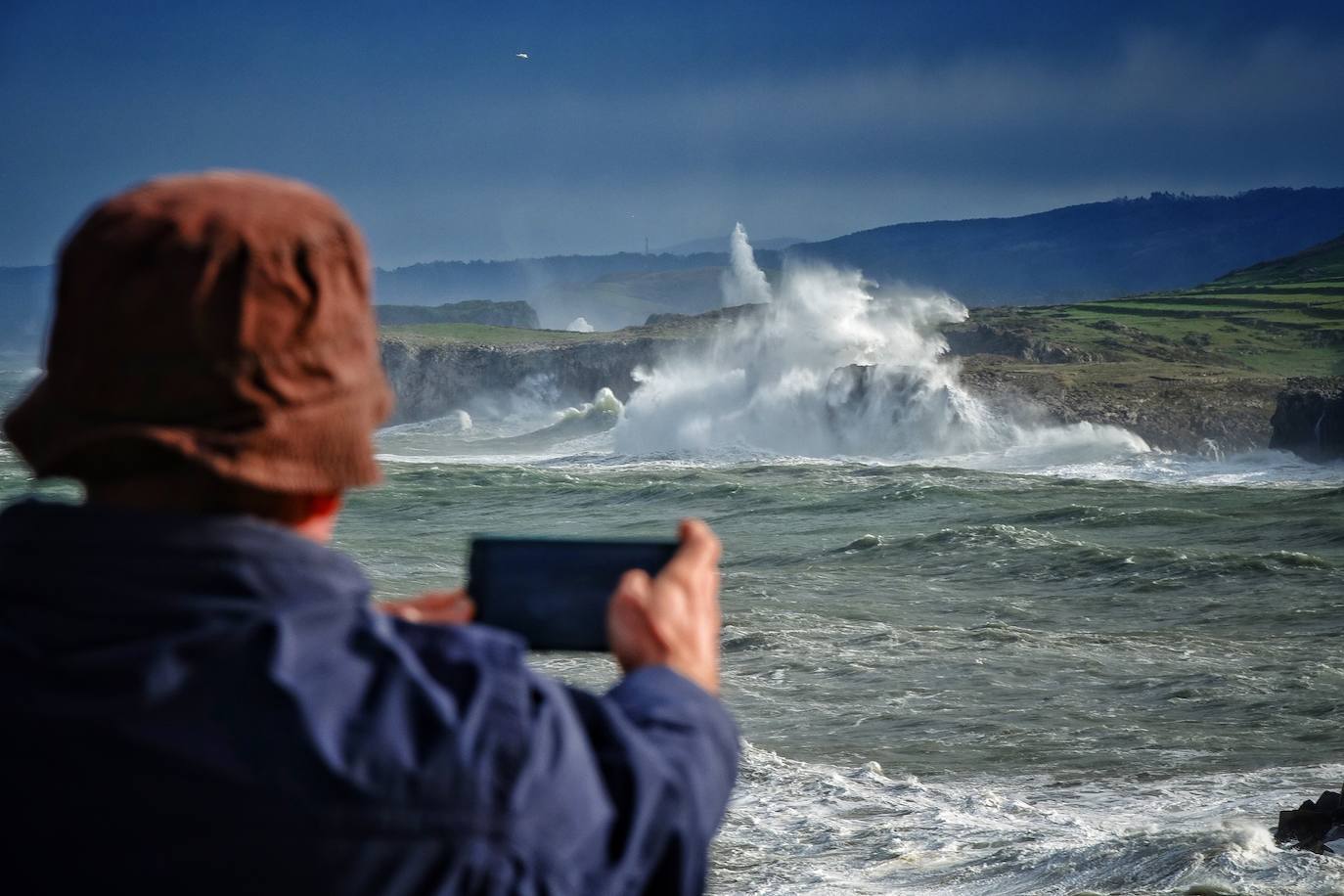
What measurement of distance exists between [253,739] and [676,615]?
0.41 metres

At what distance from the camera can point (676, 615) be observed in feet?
4.55

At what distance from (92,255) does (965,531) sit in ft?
83.3

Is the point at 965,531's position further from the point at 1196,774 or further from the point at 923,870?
the point at 923,870

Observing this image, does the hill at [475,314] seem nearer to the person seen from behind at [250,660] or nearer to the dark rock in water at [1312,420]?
the dark rock in water at [1312,420]

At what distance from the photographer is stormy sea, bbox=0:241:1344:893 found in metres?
8.76

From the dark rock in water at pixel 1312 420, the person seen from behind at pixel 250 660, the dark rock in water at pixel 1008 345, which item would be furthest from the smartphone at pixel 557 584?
the dark rock in water at pixel 1008 345

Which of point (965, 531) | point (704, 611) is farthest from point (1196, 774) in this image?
point (965, 531)

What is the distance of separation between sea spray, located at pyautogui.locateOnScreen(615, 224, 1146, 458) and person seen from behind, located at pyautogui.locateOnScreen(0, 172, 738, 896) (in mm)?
45516

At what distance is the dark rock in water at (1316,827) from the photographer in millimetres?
7523

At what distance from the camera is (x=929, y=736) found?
11938 mm

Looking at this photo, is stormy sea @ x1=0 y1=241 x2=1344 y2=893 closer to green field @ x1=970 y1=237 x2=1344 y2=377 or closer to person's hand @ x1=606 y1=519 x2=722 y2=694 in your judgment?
person's hand @ x1=606 y1=519 x2=722 y2=694

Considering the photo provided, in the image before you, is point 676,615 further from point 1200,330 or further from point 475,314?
point 475,314

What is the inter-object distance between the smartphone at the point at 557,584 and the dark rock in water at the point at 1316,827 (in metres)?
6.90

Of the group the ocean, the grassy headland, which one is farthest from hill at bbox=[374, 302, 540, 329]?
the ocean
